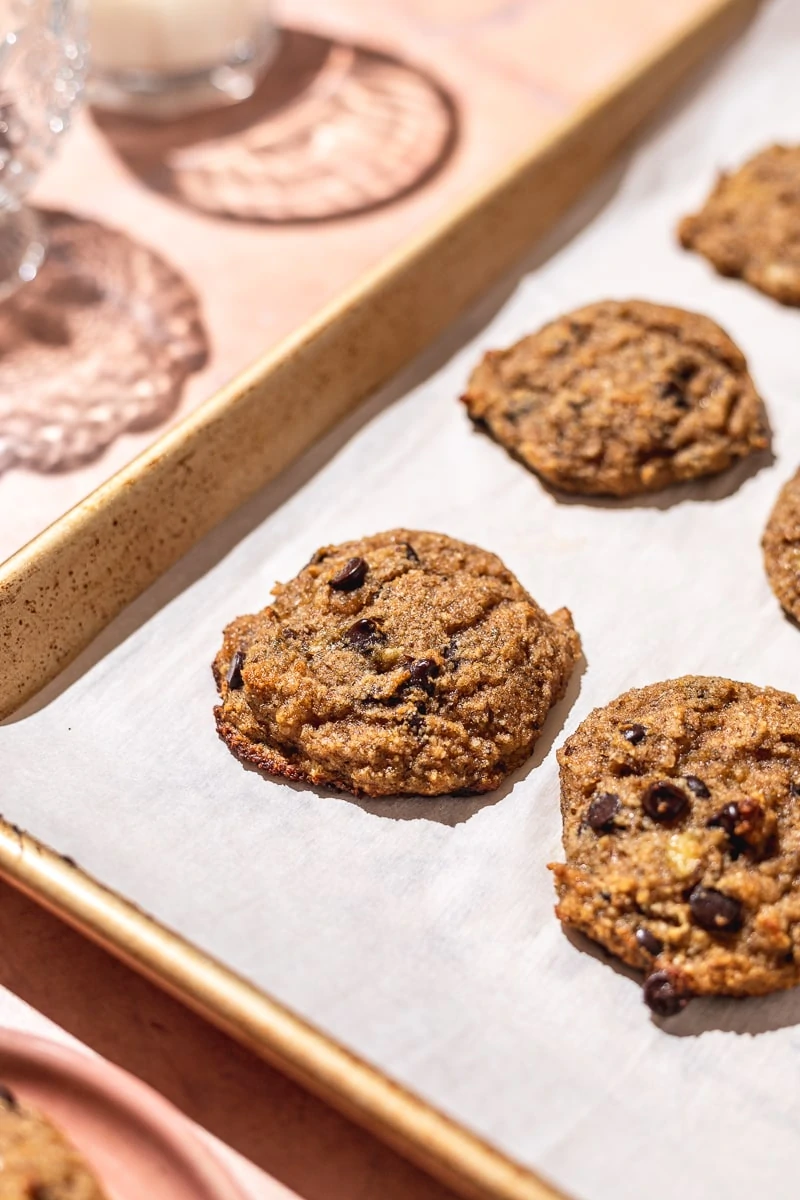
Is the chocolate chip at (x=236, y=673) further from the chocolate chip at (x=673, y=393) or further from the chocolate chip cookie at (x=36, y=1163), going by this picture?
the chocolate chip at (x=673, y=393)

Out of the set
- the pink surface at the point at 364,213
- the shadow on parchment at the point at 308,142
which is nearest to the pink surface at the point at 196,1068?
the pink surface at the point at 364,213

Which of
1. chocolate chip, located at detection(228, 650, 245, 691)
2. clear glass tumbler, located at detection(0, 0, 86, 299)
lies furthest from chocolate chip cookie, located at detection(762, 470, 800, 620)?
clear glass tumbler, located at detection(0, 0, 86, 299)

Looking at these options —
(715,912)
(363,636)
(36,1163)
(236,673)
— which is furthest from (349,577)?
(36,1163)

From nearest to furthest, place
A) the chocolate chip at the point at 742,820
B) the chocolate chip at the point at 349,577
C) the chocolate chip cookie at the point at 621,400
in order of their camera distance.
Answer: the chocolate chip at the point at 742,820
the chocolate chip at the point at 349,577
the chocolate chip cookie at the point at 621,400

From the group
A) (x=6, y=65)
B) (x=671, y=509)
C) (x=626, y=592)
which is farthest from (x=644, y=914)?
(x=6, y=65)

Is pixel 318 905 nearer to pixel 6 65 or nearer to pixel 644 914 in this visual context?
pixel 644 914

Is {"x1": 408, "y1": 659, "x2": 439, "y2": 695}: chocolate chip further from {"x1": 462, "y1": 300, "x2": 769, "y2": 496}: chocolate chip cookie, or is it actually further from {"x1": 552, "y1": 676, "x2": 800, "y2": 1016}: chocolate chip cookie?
{"x1": 462, "y1": 300, "x2": 769, "y2": 496}: chocolate chip cookie
